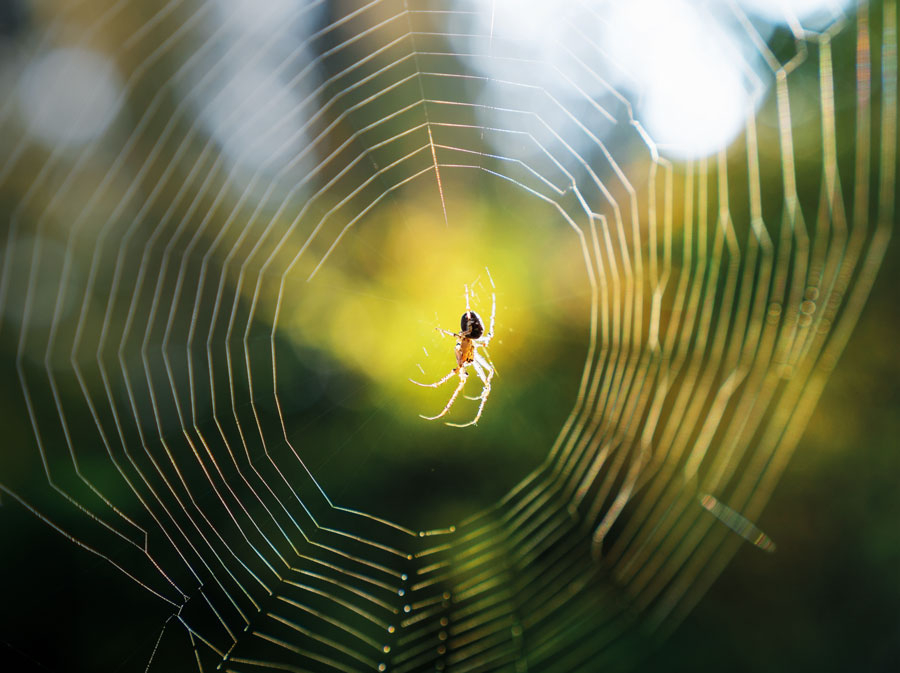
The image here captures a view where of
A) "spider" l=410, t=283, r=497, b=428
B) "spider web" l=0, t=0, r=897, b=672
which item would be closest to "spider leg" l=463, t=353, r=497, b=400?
"spider" l=410, t=283, r=497, b=428

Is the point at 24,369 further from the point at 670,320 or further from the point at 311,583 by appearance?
the point at 670,320

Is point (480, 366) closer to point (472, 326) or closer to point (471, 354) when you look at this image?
point (471, 354)

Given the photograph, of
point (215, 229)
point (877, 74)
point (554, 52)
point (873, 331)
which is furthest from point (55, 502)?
point (877, 74)

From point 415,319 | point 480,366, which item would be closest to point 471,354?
point 480,366

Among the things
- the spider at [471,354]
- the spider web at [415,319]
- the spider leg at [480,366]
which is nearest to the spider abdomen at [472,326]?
the spider at [471,354]

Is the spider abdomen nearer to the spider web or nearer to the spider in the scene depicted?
the spider
